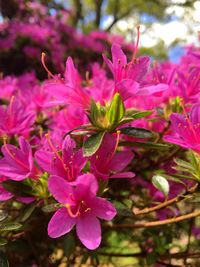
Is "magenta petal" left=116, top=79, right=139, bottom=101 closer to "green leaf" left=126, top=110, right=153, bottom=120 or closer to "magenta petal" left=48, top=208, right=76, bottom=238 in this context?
"green leaf" left=126, top=110, right=153, bottom=120

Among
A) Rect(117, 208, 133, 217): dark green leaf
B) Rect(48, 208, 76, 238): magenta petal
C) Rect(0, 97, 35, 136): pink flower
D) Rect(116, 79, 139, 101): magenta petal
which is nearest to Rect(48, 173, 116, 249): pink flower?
Rect(48, 208, 76, 238): magenta petal

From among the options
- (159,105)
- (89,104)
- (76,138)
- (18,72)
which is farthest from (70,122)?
(18,72)

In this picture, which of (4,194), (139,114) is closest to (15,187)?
(4,194)

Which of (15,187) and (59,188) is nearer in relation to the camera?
(59,188)

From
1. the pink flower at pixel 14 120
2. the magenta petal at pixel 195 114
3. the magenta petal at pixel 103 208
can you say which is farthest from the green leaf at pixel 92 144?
the pink flower at pixel 14 120

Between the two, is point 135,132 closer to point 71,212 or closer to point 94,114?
point 94,114
